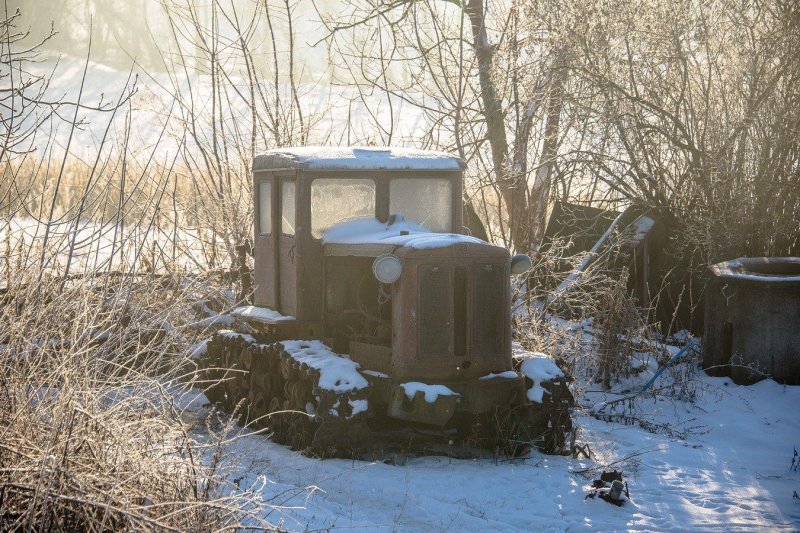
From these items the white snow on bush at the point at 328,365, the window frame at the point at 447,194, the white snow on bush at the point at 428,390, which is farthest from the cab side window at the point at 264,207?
the white snow on bush at the point at 428,390

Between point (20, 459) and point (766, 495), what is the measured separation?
466 cm

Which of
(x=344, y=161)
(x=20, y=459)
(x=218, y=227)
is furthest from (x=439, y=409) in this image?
(x=218, y=227)

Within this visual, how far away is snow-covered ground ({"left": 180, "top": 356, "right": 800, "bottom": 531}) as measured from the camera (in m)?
5.62

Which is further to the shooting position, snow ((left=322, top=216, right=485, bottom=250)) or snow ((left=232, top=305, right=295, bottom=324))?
snow ((left=232, top=305, right=295, bottom=324))

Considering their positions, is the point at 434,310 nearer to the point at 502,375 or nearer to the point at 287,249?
the point at 502,375

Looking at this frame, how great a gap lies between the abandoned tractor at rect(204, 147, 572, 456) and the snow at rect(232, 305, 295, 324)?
21 mm

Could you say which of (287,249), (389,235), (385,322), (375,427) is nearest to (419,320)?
(385,322)

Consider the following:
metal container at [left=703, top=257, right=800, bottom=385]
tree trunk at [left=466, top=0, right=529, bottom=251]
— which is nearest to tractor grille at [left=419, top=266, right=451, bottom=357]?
metal container at [left=703, top=257, right=800, bottom=385]

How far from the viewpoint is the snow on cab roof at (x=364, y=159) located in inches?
301

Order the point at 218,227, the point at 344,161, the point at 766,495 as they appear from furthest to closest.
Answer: the point at 218,227
the point at 344,161
the point at 766,495

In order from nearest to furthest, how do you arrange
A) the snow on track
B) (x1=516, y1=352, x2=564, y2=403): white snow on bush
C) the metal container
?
the snow on track, (x1=516, y1=352, x2=564, y2=403): white snow on bush, the metal container

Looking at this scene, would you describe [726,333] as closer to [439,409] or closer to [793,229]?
[793,229]

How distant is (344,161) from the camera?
7.65 metres

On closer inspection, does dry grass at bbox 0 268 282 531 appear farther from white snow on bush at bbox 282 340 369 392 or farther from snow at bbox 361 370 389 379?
snow at bbox 361 370 389 379
